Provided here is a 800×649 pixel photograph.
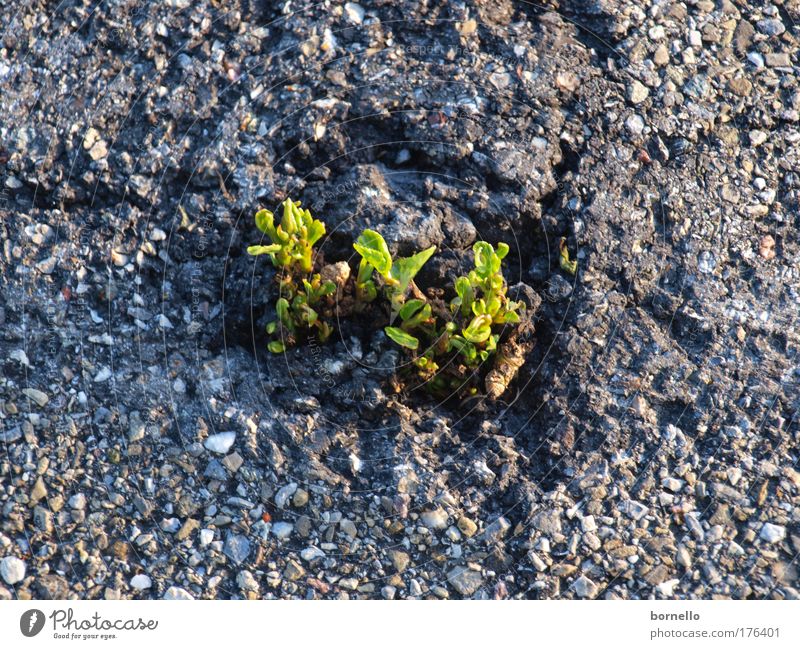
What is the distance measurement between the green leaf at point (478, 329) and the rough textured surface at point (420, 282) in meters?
0.29

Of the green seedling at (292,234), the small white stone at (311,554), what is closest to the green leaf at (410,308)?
the green seedling at (292,234)

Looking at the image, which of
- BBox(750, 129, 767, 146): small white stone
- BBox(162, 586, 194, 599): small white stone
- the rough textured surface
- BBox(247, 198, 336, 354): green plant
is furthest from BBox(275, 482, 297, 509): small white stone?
BBox(750, 129, 767, 146): small white stone

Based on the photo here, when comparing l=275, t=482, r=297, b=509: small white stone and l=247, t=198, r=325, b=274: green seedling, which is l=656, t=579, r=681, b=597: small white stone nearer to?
l=275, t=482, r=297, b=509: small white stone

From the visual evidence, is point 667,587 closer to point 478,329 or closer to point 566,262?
point 478,329

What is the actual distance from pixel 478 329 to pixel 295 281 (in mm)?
683

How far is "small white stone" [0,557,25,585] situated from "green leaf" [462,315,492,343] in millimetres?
1574

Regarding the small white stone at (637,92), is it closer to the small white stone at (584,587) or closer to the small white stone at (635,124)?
the small white stone at (635,124)

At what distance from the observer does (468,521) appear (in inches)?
111

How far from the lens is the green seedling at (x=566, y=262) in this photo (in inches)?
127

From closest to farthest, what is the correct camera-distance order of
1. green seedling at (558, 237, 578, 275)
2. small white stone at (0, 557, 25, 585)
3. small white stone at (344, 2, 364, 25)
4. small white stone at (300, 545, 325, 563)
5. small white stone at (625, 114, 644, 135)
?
1. small white stone at (0, 557, 25, 585)
2. small white stone at (300, 545, 325, 563)
3. green seedling at (558, 237, 578, 275)
4. small white stone at (625, 114, 644, 135)
5. small white stone at (344, 2, 364, 25)

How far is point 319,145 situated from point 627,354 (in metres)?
1.43

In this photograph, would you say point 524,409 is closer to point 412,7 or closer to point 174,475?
point 174,475

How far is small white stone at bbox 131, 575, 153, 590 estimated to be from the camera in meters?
2.66
